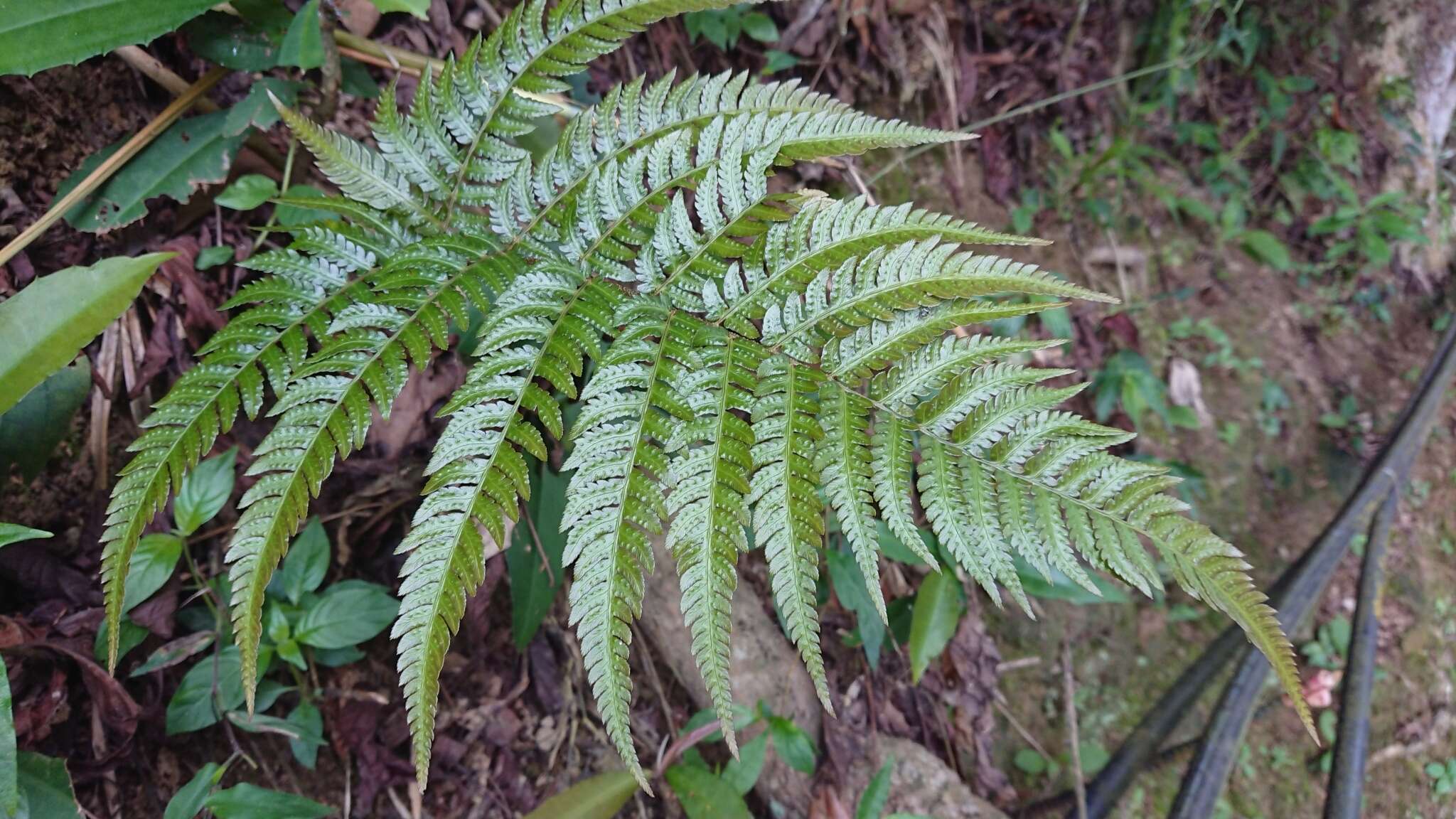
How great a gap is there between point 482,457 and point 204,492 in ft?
2.61

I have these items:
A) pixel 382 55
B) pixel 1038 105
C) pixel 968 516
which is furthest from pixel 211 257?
pixel 1038 105

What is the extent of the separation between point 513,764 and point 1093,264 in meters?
3.46

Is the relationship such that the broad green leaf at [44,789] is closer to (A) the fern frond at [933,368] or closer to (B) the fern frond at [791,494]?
(B) the fern frond at [791,494]

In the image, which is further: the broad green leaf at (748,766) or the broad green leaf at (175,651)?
the broad green leaf at (748,766)

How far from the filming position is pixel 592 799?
1.72 meters

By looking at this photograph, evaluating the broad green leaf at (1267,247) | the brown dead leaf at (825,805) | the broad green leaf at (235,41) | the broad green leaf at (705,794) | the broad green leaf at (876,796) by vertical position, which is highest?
the broad green leaf at (235,41)

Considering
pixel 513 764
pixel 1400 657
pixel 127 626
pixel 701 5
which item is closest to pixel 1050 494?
pixel 701 5

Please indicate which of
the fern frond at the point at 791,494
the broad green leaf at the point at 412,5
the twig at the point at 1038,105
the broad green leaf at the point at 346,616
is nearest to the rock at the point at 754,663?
the broad green leaf at the point at 346,616

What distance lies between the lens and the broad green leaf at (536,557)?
5.94ft

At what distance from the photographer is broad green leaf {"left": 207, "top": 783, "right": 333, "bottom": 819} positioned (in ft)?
4.51

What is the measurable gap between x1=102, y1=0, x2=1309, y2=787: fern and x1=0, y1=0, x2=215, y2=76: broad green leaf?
1.58 feet

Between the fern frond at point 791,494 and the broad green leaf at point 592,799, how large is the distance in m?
0.81

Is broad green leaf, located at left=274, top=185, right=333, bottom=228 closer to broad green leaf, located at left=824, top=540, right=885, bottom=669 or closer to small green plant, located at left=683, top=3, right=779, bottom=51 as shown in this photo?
small green plant, located at left=683, top=3, right=779, bottom=51

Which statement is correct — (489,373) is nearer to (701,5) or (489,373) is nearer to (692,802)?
(701,5)
